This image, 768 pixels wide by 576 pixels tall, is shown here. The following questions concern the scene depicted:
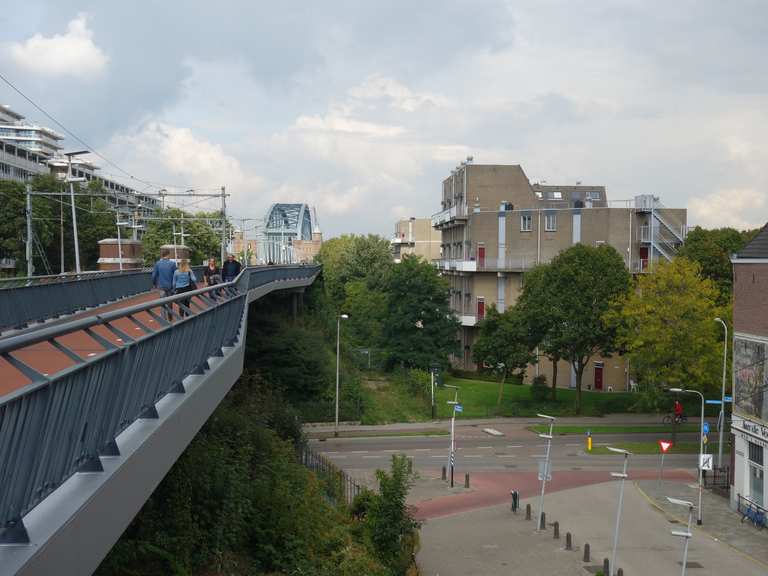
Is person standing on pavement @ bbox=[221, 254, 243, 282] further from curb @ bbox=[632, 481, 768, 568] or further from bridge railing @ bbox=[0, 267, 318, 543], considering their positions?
curb @ bbox=[632, 481, 768, 568]

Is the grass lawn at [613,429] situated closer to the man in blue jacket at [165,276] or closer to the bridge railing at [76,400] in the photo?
the man in blue jacket at [165,276]

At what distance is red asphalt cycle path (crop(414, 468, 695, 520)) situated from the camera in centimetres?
3525

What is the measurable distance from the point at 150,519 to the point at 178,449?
3.48m

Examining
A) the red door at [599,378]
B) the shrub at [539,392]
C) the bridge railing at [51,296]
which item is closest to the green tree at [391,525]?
the bridge railing at [51,296]

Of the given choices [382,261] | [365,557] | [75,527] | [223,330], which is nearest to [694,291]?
[365,557]

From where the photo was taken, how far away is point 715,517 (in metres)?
34.1

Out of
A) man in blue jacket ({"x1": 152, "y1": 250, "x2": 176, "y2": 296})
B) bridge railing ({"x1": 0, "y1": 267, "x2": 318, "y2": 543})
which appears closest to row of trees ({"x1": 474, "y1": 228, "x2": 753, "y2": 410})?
man in blue jacket ({"x1": 152, "y1": 250, "x2": 176, "y2": 296})

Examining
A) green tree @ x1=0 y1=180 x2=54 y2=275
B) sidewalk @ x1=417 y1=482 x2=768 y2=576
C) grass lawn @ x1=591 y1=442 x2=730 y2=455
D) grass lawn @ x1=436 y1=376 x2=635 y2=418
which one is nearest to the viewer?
sidewalk @ x1=417 y1=482 x2=768 y2=576

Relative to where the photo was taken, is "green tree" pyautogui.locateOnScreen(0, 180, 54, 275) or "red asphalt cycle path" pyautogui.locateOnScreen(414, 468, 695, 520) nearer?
"red asphalt cycle path" pyautogui.locateOnScreen(414, 468, 695, 520)

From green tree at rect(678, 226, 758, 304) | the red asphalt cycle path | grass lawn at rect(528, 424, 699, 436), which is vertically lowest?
the red asphalt cycle path

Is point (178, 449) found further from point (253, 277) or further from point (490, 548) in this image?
point (253, 277)

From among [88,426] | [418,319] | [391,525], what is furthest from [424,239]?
[88,426]

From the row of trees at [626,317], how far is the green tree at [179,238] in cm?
3500

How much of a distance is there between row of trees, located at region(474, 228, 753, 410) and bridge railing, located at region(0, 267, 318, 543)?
39.0 metres
